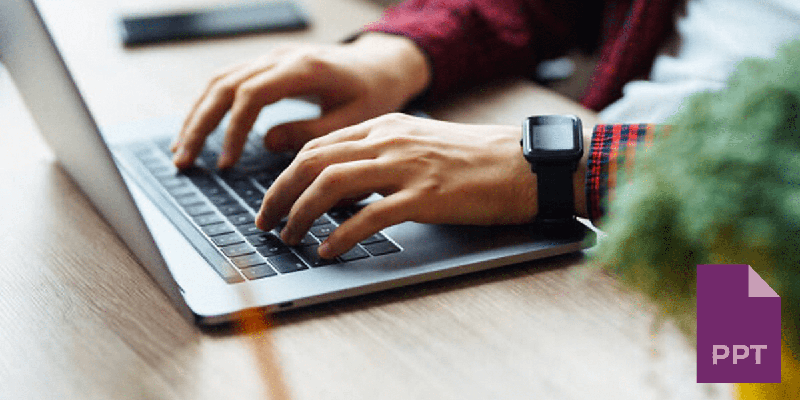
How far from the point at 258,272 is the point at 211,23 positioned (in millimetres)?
698

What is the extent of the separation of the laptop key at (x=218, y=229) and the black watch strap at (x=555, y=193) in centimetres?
25

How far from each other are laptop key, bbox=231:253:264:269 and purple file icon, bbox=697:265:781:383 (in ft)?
1.08

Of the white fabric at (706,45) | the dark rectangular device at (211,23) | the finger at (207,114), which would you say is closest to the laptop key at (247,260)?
the finger at (207,114)

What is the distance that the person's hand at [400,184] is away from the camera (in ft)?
2.11

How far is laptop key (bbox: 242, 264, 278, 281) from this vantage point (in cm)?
61

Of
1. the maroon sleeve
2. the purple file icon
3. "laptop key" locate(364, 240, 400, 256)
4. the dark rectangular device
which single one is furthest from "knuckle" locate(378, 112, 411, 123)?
the dark rectangular device

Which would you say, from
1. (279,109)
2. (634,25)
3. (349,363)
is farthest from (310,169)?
(634,25)

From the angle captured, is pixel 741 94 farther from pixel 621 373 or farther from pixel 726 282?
pixel 621 373

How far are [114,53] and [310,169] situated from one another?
23.1 inches

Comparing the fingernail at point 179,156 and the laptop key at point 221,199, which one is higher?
Result: the fingernail at point 179,156

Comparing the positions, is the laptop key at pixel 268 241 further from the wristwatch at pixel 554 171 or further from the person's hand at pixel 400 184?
the wristwatch at pixel 554 171

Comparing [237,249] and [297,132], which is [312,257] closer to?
[237,249]

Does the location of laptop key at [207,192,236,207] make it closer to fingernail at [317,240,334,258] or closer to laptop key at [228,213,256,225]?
laptop key at [228,213,256,225]

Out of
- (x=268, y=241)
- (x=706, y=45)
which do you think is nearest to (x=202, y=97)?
(x=268, y=241)
